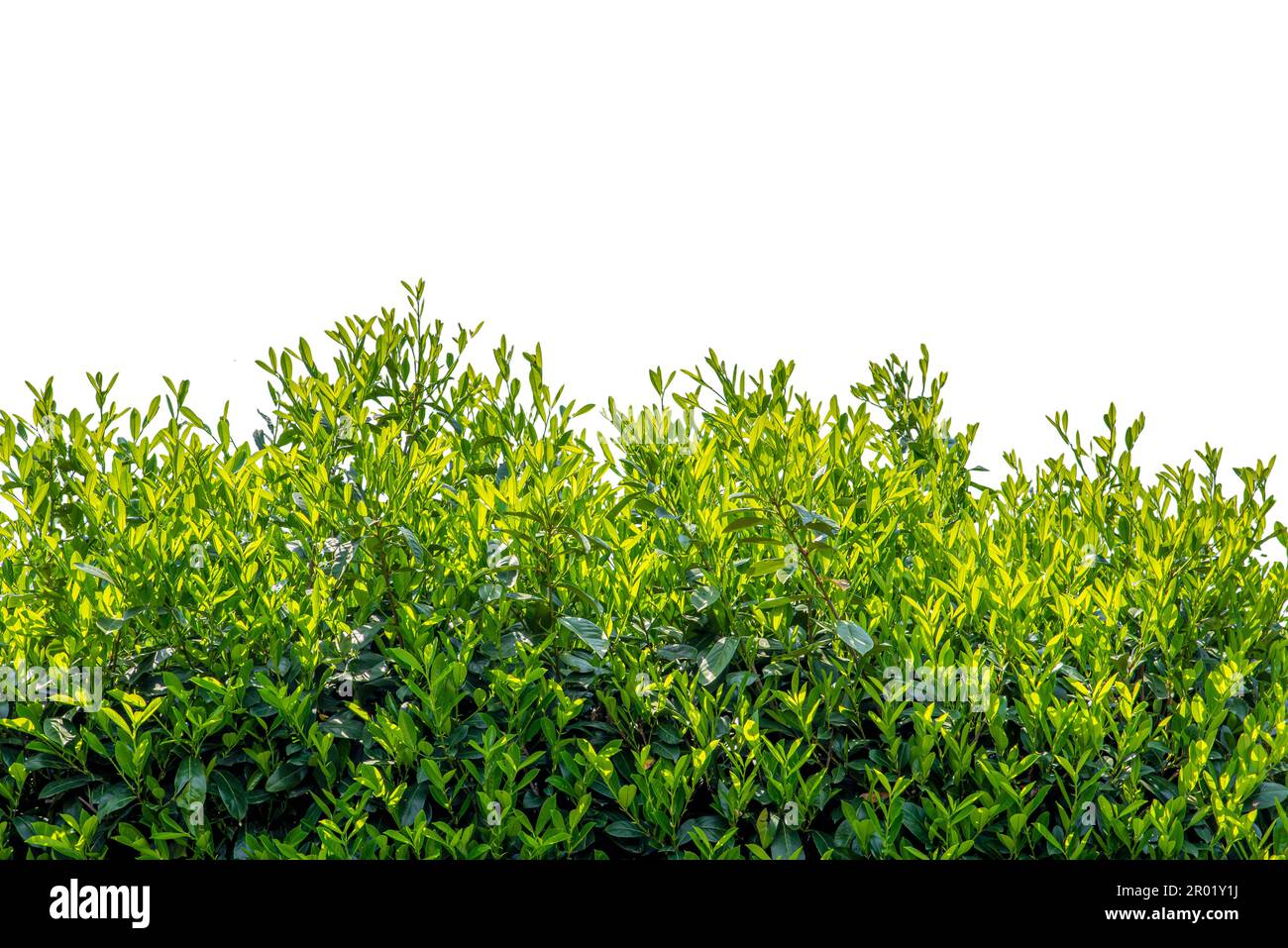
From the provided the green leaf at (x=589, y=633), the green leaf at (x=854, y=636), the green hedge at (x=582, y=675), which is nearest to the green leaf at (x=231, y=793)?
the green hedge at (x=582, y=675)

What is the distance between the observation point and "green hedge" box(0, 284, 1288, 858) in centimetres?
405

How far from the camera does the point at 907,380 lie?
20.1 feet

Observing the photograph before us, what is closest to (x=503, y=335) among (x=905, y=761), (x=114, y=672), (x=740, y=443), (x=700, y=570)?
(x=740, y=443)

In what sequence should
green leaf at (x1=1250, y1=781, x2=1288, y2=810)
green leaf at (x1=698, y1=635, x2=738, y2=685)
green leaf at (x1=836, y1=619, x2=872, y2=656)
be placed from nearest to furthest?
green leaf at (x1=836, y1=619, x2=872, y2=656) → green leaf at (x1=698, y1=635, x2=738, y2=685) → green leaf at (x1=1250, y1=781, x2=1288, y2=810)

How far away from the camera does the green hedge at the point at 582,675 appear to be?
405cm

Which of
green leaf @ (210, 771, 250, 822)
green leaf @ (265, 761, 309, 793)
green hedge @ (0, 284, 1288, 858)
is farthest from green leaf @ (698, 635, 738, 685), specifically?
green leaf @ (210, 771, 250, 822)

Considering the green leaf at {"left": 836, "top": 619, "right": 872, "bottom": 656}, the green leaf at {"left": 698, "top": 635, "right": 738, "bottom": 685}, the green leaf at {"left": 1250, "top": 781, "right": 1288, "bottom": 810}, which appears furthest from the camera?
the green leaf at {"left": 1250, "top": 781, "right": 1288, "bottom": 810}

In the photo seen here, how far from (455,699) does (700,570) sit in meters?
0.96

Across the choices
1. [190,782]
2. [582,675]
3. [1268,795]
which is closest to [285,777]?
[190,782]

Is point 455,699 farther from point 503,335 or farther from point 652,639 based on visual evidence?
point 503,335

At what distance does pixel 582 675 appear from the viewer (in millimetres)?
4270

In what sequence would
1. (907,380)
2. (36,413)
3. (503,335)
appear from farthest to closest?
1. (907,380)
2. (503,335)
3. (36,413)

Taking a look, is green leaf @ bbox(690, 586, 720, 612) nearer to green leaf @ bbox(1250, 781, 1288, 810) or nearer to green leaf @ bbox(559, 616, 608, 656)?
green leaf @ bbox(559, 616, 608, 656)
